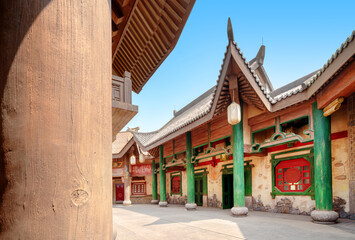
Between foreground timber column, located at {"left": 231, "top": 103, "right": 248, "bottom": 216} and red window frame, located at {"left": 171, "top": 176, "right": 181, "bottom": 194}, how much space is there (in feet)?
24.6

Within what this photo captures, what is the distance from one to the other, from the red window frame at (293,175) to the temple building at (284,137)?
0.10ft

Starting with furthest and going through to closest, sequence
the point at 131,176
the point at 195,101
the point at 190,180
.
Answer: the point at 131,176 → the point at 195,101 → the point at 190,180

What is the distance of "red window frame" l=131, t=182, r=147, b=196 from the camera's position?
18422 millimetres

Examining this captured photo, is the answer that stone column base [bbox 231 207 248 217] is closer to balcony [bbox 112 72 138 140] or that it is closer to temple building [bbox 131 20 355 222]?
temple building [bbox 131 20 355 222]

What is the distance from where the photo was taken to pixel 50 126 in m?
0.78

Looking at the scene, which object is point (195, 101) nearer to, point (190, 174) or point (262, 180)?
point (190, 174)

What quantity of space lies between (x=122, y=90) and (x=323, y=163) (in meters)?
4.83

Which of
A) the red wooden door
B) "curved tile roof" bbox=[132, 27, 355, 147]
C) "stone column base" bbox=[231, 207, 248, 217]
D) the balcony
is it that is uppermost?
"curved tile roof" bbox=[132, 27, 355, 147]

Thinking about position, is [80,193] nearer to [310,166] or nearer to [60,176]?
[60,176]

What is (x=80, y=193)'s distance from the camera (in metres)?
0.81

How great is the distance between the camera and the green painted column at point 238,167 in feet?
25.8

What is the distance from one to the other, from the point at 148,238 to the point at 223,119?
200 inches

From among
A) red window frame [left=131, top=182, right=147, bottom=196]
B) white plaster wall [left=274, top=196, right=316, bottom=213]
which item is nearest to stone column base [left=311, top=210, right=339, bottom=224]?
white plaster wall [left=274, top=196, right=316, bottom=213]

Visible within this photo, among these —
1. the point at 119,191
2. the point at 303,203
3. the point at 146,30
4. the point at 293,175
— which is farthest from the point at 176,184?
the point at 146,30
